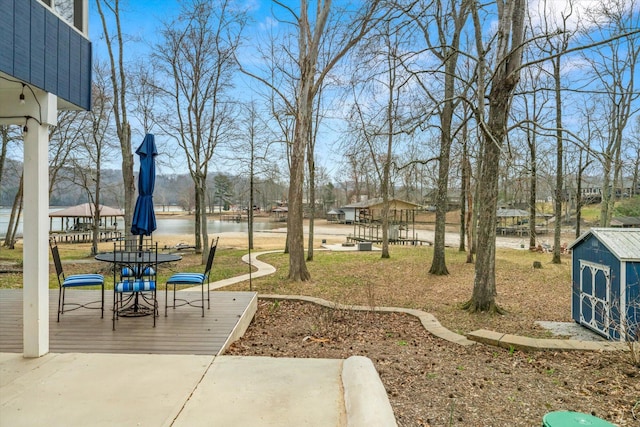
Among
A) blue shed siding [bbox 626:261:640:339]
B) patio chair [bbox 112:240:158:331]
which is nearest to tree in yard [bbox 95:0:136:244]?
patio chair [bbox 112:240:158:331]

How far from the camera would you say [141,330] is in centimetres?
488

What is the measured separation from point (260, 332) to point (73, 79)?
385cm

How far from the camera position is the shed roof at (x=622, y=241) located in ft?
17.4

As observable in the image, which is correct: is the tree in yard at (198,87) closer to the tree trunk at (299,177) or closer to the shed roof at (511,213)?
the tree trunk at (299,177)

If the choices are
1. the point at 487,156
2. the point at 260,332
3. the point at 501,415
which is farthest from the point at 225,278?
the point at 501,415

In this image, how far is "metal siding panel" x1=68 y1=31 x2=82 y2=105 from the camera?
4211mm

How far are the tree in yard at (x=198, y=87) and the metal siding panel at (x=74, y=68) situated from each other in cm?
1009

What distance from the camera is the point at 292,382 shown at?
331cm

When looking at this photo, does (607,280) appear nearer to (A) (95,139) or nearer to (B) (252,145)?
(B) (252,145)

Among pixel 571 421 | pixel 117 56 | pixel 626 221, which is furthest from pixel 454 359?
pixel 626 221

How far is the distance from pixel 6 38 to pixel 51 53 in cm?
62

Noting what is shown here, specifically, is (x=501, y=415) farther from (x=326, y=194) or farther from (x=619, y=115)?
(x=326, y=194)

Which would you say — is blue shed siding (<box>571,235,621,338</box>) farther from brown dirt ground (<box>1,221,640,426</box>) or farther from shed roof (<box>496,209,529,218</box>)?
shed roof (<box>496,209,529,218</box>)

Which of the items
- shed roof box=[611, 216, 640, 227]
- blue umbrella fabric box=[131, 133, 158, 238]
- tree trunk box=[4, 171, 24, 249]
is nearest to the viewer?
blue umbrella fabric box=[131, 133, 158, 238]
